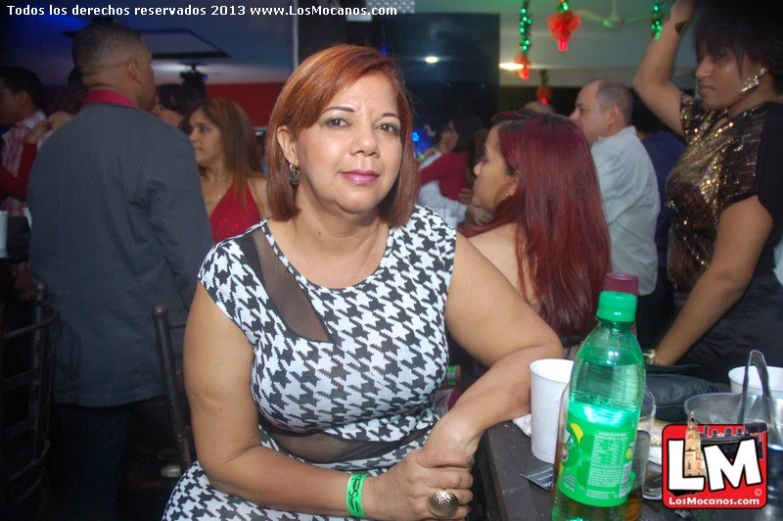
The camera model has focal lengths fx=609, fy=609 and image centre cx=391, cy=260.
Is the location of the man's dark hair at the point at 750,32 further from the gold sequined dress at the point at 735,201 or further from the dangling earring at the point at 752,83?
the gold sequined dress at the point at 735,201

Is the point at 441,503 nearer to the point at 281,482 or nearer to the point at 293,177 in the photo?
the point at 281,482

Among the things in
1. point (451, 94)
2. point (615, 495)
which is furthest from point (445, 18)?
point (615, 495)

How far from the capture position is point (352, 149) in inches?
51.8

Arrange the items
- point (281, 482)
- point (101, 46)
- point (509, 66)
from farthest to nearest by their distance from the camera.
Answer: point (509, 66) → point (101, 46) → point (281, 482)

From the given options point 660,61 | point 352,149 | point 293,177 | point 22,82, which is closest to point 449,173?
point 660,61

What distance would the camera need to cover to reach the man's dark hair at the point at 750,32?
171cm

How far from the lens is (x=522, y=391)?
4.27 feet

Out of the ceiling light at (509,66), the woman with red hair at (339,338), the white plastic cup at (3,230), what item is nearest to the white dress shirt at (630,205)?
the woman with red hair at (339,338)

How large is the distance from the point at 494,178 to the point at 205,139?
1796 millimetres

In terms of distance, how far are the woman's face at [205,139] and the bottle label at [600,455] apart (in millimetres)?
2883

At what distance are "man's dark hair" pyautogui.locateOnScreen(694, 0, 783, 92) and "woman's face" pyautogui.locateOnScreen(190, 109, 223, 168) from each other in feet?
7.89

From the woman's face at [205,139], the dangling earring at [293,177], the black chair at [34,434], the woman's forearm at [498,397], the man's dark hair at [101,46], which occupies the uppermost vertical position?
the man's dark hair at [101,46]

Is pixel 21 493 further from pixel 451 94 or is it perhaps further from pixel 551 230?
pixel 451 94

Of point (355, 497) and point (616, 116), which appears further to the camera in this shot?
point (616, 116)
